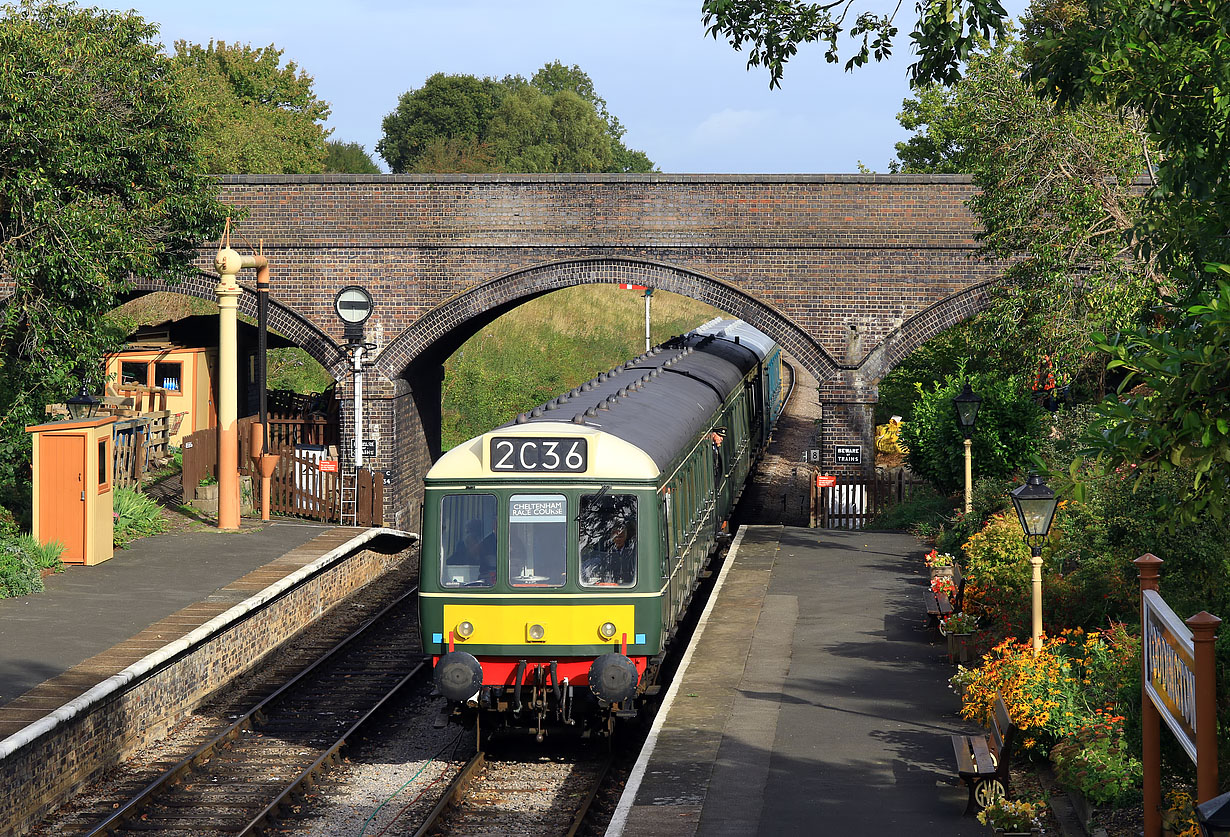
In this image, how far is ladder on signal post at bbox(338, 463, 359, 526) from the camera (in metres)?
24.3

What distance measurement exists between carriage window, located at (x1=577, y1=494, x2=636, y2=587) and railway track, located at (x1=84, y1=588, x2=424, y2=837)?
3051 mm

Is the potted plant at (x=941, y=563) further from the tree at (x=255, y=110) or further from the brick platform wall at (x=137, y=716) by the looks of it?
the tree at (x=255, y=110)

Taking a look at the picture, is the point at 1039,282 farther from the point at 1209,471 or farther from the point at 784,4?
Answer: the point at 1209,471

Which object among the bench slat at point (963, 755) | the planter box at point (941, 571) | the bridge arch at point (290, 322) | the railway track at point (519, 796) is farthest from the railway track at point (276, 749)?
the bridge arch at point (290, 322)

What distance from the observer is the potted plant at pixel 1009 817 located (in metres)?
8.89

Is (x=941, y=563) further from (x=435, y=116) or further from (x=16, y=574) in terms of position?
(x=435, y=116)

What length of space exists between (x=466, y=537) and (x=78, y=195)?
9.66m

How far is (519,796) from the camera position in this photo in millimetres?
11125

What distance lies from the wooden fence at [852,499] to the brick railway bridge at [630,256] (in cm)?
55

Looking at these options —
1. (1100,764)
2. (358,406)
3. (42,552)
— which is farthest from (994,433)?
(42,552)

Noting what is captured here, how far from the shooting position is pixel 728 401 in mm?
20312

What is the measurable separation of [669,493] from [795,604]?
15.3 feet

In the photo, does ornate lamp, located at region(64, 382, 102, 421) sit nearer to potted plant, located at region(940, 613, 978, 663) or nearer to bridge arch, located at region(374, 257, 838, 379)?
bridge arch, located at region(374, 257, 838, 379)

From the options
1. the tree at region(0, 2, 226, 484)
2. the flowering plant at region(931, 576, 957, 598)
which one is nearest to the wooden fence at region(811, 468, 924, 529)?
the flowering plant at region(931, 576, 957, 598)
